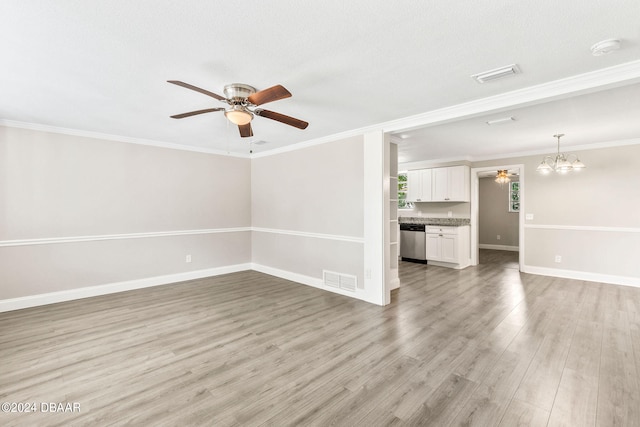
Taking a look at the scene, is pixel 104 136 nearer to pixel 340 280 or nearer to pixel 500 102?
pixel 340 280

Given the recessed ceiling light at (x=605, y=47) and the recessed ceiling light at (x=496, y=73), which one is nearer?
the recessed ceiling light at (x=605, y=47)

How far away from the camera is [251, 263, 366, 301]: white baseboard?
4.54 metres

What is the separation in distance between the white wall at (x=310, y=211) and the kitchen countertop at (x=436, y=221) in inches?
130

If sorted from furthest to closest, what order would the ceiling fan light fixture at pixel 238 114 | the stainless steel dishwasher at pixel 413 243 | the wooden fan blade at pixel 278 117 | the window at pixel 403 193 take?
the window at pixel 403 193 → the stainless steel dishwasher at pixel 413 243 → the wooden fan blade at pixel 278 117 → the ceiling fan light fixture at pixel 238 114

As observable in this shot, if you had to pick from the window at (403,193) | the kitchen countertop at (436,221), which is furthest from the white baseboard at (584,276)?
the window at (403,193)

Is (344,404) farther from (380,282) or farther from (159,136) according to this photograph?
(159,136)

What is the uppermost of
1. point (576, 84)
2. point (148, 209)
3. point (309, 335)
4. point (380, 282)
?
point (576, 84)

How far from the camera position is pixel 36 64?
2.37 meters

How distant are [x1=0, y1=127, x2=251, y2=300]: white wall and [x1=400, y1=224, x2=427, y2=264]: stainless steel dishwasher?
158 inches

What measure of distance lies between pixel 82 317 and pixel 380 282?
3.85 metres

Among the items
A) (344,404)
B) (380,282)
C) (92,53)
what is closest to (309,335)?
(344,404)

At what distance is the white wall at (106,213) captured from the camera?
3.96 metres

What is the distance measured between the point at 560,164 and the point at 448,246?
251 cm

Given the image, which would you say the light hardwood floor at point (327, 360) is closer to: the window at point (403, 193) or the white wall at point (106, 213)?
the white wall at point (106, 213)
